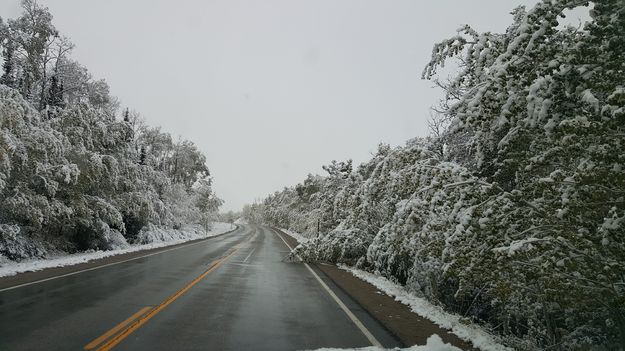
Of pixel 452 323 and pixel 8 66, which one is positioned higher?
pixel 8 66

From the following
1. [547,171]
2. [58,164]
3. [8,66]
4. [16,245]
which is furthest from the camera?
[8,66]

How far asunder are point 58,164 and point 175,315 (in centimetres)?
1397

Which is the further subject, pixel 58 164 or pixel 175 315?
pixel 58 164

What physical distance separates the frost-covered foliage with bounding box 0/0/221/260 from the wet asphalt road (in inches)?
234

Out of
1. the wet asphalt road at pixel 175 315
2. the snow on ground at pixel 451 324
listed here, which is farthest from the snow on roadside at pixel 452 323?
the wet asphalt road at pixel 175 315

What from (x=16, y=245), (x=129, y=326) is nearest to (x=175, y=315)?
(x=129, y=326)

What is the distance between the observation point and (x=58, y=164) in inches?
732

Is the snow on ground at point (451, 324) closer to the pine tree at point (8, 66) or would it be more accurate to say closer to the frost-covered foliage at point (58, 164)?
the frost-covered foliage at point (58, 164)

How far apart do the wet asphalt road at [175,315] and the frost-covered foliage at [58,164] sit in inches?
234

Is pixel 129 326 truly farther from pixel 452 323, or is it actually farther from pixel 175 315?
pixel 452 323

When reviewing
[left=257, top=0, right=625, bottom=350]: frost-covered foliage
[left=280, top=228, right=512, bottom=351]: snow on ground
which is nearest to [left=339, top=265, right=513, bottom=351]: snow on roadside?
[left=280, top=228, right=512, bottom=351]: snow on ground

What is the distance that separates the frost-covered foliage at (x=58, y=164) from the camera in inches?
656

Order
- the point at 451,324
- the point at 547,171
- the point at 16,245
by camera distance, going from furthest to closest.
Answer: the point at 16,245 → the point at 451,324 → the point at 547,171

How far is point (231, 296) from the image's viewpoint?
413 inches
